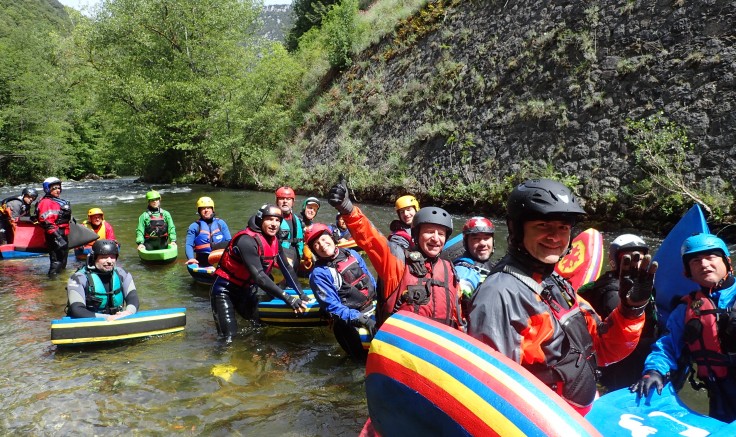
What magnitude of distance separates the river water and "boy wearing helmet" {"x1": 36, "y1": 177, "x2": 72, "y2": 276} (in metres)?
1.75

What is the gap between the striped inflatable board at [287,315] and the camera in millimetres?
6016

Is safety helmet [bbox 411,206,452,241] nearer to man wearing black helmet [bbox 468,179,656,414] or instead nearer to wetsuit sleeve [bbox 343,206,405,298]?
wetsuit sleeve [bbox 343,206,405,298]

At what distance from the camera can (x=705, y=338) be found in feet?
10.2

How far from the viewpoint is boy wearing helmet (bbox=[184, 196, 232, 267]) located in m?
8.42

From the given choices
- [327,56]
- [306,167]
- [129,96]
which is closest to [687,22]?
[306,167]

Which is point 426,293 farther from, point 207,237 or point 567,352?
point 207,237

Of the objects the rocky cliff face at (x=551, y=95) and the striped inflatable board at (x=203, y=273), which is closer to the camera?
the striped inflatable board at (x=203, y=273)

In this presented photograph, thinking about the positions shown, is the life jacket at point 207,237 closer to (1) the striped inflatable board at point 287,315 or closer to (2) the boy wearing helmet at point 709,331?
(1) the striped inflatable board at point 287,315

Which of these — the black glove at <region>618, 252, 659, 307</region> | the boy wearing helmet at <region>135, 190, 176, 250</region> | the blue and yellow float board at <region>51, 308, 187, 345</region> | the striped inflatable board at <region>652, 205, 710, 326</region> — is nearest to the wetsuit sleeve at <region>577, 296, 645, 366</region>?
the black glove at <region>618, 252, 659, 307</region>

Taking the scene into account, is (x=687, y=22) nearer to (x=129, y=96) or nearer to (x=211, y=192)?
(x=211, y=192)

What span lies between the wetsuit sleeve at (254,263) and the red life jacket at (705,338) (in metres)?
3.73

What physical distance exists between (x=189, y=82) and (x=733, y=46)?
21619 millimetres

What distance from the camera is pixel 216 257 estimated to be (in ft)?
25.6

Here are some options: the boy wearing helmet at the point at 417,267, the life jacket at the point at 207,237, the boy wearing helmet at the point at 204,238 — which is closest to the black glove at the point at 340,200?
the boy wearing helmet at the point at 417,267
